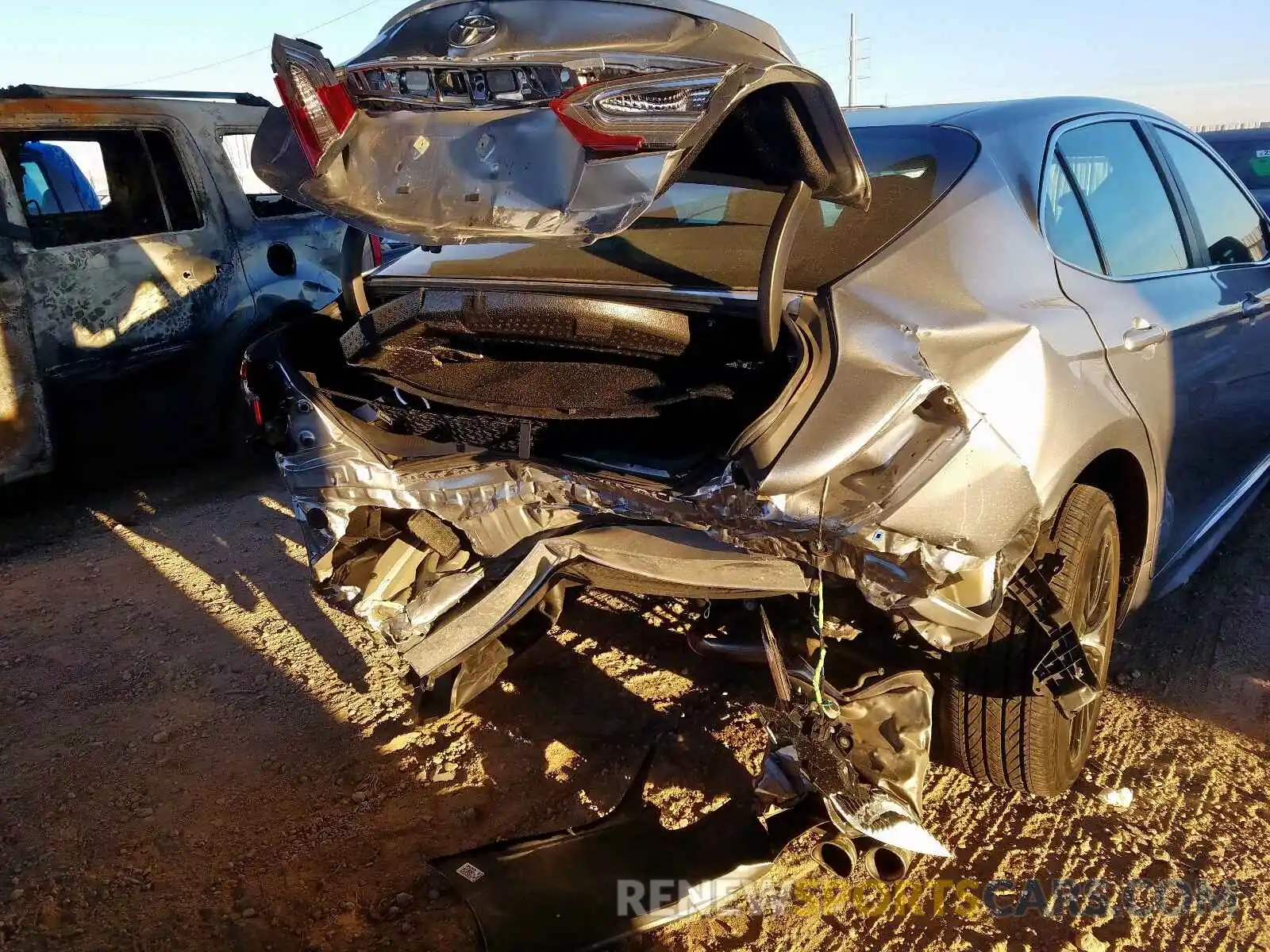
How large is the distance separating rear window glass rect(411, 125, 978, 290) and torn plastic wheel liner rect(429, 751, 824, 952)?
50.6 inches

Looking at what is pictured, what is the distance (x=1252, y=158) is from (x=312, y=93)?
1011cm

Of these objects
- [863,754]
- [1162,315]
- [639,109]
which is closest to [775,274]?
[639,109]

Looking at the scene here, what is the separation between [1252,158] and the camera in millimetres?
9281

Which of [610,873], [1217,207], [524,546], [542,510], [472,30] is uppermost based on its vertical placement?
[472,30]

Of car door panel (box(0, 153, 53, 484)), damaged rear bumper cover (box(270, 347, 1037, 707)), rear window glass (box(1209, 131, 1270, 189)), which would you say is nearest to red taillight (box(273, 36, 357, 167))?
damaged rear bumper cover (box(270, 347, 1037, 707))

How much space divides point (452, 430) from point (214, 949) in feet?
4.45

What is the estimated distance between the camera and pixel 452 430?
95.3 inches

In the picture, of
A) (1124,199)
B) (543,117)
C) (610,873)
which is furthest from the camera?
(1124,199)

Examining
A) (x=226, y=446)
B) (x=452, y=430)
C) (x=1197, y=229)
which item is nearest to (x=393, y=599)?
(x=452, y=430)

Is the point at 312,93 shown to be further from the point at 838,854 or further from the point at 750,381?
the point at 838,854

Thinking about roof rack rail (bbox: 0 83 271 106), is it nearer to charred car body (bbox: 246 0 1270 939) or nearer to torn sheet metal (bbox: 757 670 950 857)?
charred car body (bbox: 246 0 1270 939)

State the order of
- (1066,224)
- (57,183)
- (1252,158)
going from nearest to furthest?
1. (1066,224)
2. (57,183)
3. (1252,158)

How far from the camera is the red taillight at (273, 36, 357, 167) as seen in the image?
2094 millimetres

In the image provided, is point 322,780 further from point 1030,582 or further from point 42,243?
point 42,243
